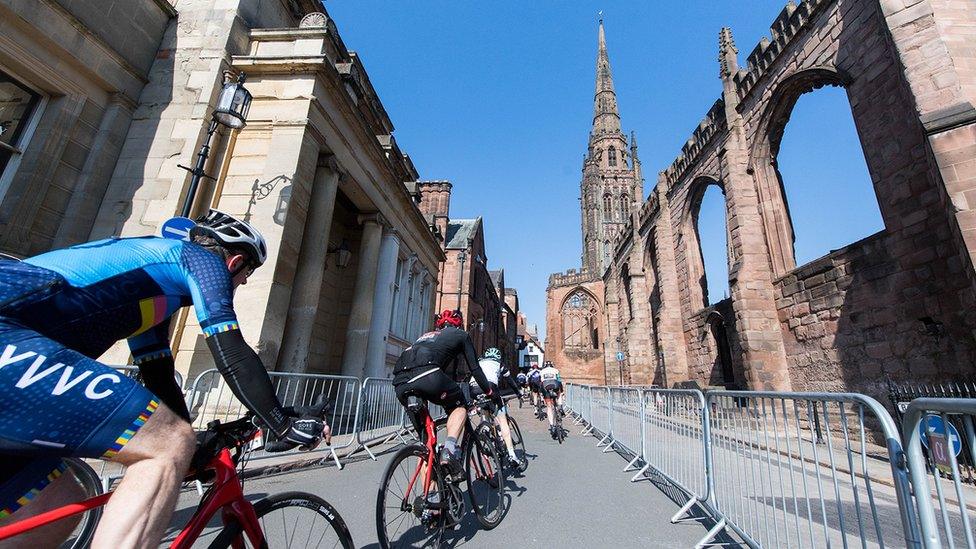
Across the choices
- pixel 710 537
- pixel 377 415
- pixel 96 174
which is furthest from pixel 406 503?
pixel 96 174

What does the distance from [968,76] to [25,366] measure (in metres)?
12.2

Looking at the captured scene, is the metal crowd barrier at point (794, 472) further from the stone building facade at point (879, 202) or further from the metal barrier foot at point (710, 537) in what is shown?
the stone building facade at point (879, 202)

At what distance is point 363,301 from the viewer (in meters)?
10.5

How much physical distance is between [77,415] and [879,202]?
12.5 meters

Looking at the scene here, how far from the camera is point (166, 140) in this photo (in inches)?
265

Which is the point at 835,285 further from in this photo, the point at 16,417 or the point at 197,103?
the point at 197,103

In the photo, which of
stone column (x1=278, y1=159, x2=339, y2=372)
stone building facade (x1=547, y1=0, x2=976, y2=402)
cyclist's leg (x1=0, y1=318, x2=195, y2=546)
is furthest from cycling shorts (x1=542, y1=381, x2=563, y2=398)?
cyclist's leg (x1=0, y1=318, x2=195, y2=546)

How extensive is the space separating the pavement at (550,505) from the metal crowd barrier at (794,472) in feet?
1.12

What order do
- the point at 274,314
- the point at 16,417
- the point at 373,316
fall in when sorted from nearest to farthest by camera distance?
the point at 16,417, the point at 274,314, the point at 373,316

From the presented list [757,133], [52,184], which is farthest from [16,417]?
[757,133]

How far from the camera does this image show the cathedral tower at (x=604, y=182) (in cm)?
5944

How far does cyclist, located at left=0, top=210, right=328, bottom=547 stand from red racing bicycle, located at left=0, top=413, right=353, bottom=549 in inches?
8.5

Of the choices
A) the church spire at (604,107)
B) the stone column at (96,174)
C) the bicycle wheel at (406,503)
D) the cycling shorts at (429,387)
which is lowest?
the bicycle wheel at (406,503)

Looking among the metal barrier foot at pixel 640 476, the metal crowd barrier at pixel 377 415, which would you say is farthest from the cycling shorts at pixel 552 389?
→ the metal barrier foot at pixel 640 476
